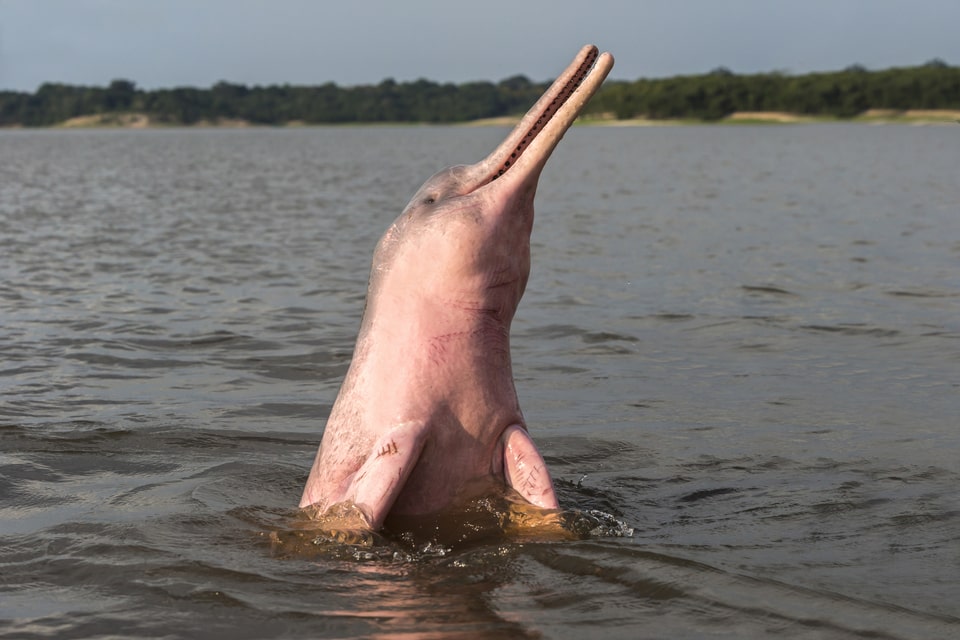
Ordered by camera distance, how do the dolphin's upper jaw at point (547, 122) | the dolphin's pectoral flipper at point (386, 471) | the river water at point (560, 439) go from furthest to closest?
1. the dolphin's upper jaw at point (547, 122)
2. the dolphin's pectoral flipper at point (386, 471)
3. the river water at point (560, 439)

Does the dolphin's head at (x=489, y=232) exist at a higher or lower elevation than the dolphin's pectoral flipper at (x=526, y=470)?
higher

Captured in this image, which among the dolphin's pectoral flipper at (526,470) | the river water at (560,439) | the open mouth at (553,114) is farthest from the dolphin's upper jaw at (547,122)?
the river water at (560,439)

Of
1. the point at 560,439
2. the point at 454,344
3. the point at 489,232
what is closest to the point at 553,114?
the point at 489,232

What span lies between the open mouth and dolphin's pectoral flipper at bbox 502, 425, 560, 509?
139 cm

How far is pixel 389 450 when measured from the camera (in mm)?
6355

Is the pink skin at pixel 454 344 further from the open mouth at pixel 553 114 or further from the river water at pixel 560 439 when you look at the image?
the river water at pixel 560 439

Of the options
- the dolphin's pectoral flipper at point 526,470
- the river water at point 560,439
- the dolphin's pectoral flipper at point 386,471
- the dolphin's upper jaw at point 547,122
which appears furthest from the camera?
the dolphin's pectoral flipper at point 526,470

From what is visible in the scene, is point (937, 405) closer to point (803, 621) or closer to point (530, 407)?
point (530, 407)

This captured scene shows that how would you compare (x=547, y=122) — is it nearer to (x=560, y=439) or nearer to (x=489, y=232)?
(x=489, y=232)

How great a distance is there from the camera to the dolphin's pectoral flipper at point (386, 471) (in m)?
6.29

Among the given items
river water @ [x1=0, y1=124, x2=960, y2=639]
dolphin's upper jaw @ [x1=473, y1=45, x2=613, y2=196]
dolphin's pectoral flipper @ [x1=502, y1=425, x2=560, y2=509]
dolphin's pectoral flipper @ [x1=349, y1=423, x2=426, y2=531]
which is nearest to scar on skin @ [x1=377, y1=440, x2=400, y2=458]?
dolphin's pectoral flipper @ [x1=349, y1=423, x2=426, y2=531]

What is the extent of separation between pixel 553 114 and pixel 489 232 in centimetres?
71

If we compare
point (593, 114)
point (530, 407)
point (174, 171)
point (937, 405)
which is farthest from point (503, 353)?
point (593, 114)

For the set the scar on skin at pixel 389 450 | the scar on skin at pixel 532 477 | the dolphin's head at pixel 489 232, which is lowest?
the scar on skin at pixel 532 477
